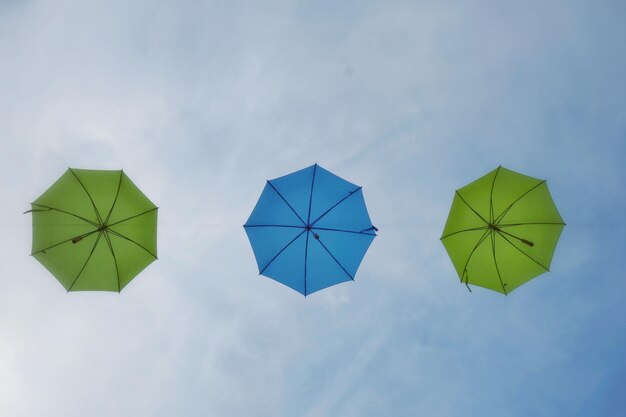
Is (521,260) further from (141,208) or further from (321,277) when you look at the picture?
(141,208)

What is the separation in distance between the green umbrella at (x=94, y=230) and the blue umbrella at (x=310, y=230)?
4.58 metres

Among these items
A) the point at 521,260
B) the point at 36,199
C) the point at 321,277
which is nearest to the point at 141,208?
the point at 36,199

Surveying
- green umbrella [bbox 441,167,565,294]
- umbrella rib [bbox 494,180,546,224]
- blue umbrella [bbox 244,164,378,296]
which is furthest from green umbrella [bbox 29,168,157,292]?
umbrella rib [bbox 494,180,546,224]

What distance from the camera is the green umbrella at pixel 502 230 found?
52.3ft

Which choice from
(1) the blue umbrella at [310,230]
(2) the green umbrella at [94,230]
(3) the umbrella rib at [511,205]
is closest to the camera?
(2) the green umbrella at [94,230]

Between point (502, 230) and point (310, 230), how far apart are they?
7.83 metres

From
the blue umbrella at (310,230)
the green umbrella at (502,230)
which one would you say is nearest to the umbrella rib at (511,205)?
the green umbrella at (502,230)

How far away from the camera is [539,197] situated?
1605 cm

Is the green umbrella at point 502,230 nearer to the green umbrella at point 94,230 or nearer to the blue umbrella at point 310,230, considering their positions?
the blue umbrella at point 310,230

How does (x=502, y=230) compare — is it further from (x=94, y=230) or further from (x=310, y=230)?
(x=94, y=230)

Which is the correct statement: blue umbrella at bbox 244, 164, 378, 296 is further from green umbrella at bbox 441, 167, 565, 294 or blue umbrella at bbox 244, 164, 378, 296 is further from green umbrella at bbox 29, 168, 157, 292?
green umbrella at bbox 29, 168, 157, 292

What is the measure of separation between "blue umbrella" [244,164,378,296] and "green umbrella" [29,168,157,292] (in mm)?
4579

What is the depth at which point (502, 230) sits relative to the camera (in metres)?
16.4

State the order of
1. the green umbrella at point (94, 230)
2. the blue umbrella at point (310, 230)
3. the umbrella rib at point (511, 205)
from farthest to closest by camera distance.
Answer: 1. the blue umbrella at point (310, 230)
2. the umbrella rib at point (511, 205)
3. the green umbrella at point (94, 230)
